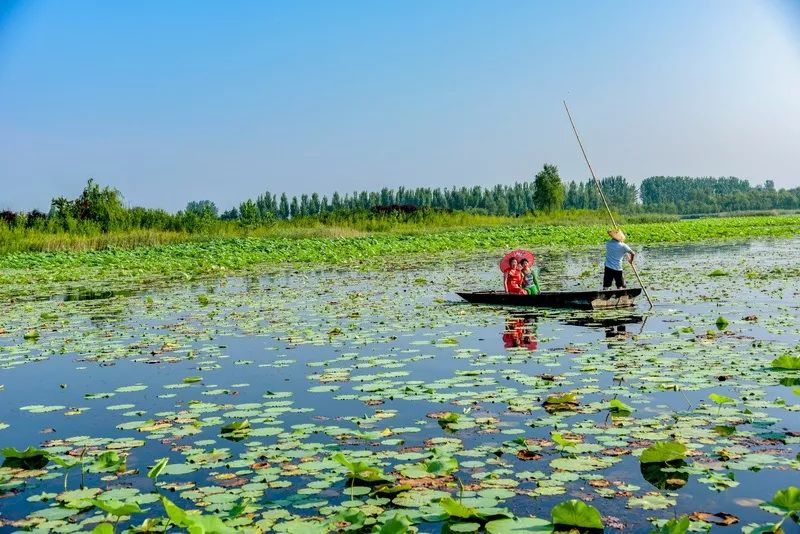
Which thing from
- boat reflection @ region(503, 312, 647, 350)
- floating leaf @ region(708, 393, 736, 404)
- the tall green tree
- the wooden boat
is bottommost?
boat reflection @ region(503, 312, 647, 350)

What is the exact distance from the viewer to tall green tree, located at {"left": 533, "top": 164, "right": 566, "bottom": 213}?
224 feet

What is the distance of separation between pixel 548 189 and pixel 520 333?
59671 millimetres

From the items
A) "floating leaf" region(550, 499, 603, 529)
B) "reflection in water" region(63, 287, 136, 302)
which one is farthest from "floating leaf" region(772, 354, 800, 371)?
"reflection in water" region(63, 287, 136, 302)

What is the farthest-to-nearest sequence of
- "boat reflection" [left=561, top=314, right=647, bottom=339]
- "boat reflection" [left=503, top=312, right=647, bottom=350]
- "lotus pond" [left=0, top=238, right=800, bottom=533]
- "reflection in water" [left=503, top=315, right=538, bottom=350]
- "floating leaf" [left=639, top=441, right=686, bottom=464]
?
"boat reflection" [left=561, top=314, right=647, bottom=339], "boat reflection" [left=503, top=312, right=647, bottom=350], "reflection in water" [left=503, top=315, right=538, bottom=350], "floating leaf" [left=639, top=441, right=686, bottom=464], "lotus pond" [left=0, top=238, right=800, bottom=533]

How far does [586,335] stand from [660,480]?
522cm

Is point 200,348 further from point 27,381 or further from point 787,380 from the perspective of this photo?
point 787,380

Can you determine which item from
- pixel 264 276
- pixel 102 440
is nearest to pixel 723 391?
pixel 102 440

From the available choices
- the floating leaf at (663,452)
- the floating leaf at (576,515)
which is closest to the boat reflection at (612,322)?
the floating leaf at (663,452)

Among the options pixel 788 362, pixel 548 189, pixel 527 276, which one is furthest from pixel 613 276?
pixel 548 189

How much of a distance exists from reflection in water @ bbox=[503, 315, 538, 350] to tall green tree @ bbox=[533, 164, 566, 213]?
58024mm

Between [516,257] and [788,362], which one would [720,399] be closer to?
[788,362]

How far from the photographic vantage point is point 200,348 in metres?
9.62

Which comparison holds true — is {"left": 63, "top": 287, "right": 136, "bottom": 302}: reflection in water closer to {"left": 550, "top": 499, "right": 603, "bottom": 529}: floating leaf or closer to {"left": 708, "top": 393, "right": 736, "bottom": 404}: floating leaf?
{"left": 708, "top": 393, "right": 736, "bottom": 404}: floating leaf

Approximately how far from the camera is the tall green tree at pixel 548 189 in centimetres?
6838
